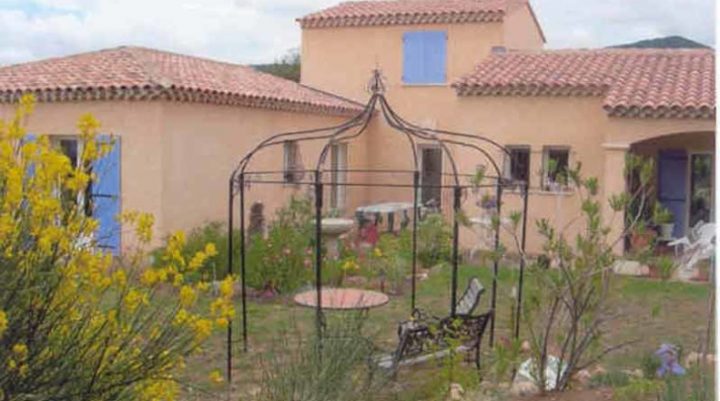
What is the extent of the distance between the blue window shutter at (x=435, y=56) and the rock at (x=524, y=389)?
15695 mm

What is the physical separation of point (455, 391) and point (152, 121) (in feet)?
30.2

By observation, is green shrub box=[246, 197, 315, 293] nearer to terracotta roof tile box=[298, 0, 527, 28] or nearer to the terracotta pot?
the terracotta pot

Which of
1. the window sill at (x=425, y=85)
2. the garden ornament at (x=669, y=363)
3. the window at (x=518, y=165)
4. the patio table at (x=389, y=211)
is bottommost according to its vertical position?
the garden ornament at (x=669, y=363)

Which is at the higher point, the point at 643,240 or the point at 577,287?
the point at 643,240

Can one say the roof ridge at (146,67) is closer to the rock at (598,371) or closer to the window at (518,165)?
the window at (518,165)

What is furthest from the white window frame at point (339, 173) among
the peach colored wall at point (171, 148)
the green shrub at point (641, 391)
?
the green shrub at point (641, 391)

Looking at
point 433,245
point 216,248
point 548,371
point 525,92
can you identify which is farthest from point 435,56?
point 548,371

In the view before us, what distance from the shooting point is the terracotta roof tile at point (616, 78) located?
15.5 meters

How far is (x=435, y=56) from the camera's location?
72.8 ft

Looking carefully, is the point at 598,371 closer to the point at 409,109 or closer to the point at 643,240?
the point at 643,240

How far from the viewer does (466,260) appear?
16484 millimetres

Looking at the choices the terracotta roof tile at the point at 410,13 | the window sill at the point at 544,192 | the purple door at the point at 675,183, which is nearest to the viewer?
the window sill at the point at 544,192

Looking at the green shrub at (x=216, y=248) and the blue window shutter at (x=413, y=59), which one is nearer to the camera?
the green shrub at (x=216, y=248)

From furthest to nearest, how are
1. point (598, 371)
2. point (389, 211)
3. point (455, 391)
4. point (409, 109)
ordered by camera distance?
1. point (409, 109)
2. point (389, 211)
3. point (598, 371)
4. point (455, 391)
